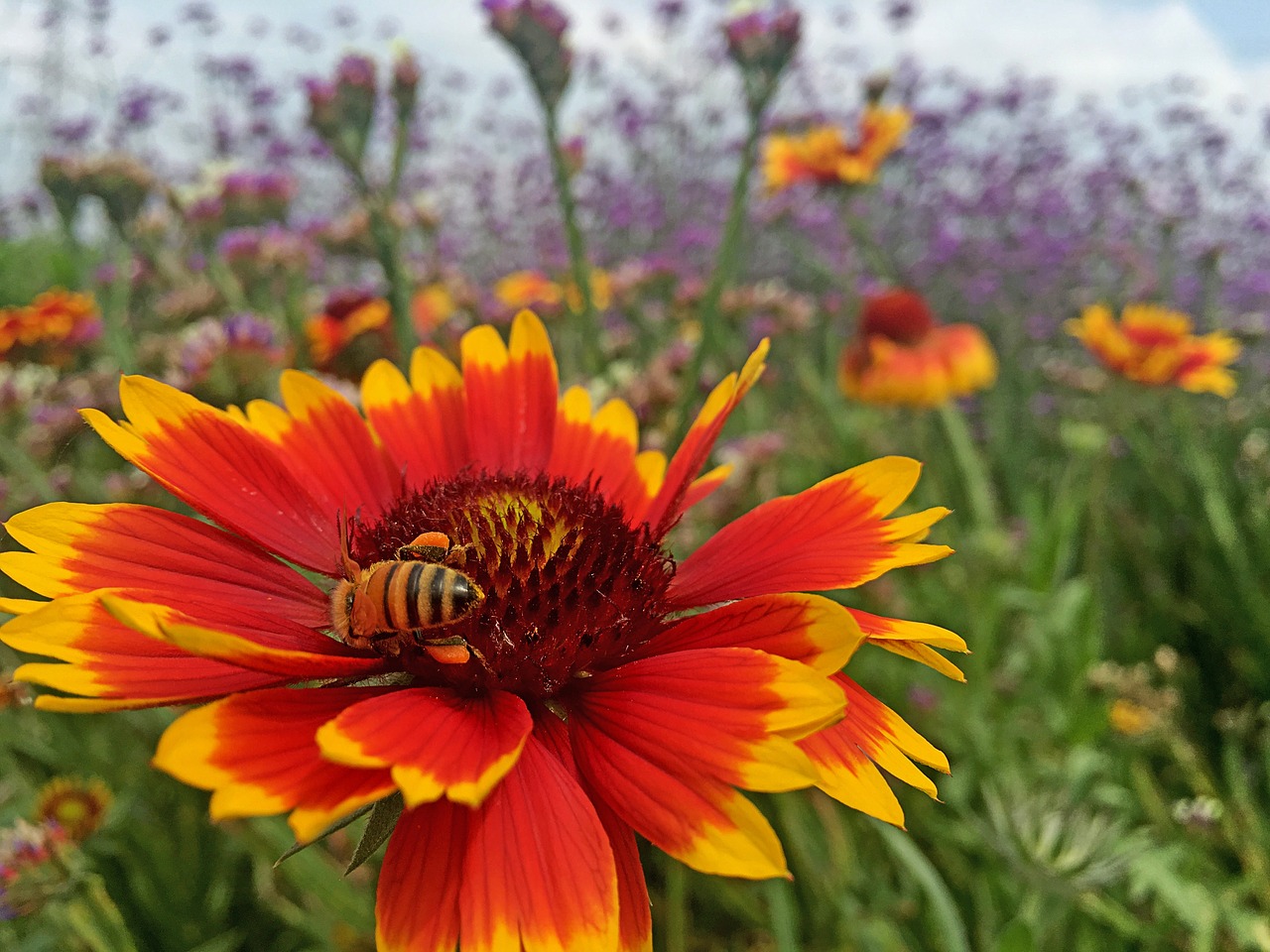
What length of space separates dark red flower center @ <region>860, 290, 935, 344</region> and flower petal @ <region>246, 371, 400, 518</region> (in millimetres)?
1993

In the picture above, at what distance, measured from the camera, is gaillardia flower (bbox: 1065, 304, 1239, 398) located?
6.66ft

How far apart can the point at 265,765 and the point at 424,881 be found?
10 centimetres

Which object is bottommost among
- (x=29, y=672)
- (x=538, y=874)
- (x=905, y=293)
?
(x=905, y=293)

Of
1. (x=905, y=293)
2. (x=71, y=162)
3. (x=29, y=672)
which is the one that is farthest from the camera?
(x=905, y=293)

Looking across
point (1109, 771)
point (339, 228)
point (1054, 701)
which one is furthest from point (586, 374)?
point (1109, 771)

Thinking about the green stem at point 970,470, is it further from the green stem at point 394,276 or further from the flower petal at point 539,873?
the flower petal at point 539,873

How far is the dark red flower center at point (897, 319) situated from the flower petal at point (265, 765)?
224 centimetres

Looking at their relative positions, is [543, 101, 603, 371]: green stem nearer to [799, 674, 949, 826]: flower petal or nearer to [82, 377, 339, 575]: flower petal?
[82, 377, 339, 575]: flower petal

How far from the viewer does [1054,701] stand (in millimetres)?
1615

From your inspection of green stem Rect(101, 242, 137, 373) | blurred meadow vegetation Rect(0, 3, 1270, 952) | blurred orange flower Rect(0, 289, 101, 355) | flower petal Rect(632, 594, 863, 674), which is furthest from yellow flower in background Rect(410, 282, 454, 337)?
flower petal Rect(632, 594, 863, 674)

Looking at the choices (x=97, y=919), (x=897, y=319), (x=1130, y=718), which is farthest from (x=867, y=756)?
(x=897, y=319)

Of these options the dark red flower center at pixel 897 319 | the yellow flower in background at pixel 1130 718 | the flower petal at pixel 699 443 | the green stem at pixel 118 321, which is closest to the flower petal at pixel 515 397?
the flower petal at pixel 699 443

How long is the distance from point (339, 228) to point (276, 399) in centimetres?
86

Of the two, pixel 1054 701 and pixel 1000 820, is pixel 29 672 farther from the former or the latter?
pixel 1054 701
